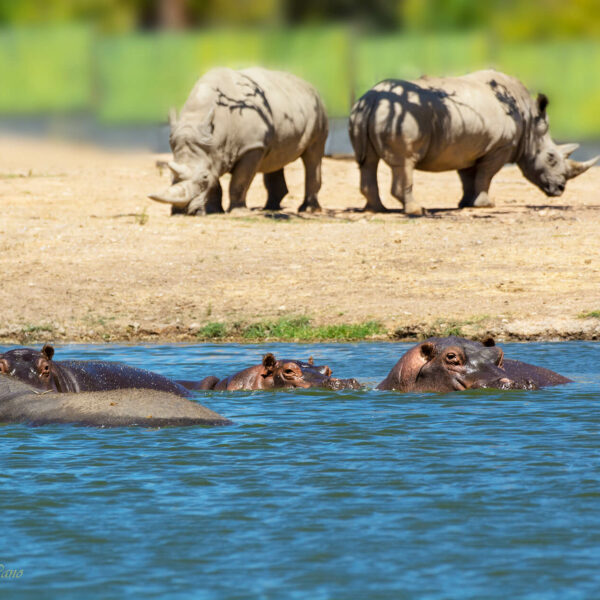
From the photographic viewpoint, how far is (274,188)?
59.3 feet

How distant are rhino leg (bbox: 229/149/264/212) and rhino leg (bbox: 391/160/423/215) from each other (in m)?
1.88

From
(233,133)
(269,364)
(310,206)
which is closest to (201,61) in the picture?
(233,133)

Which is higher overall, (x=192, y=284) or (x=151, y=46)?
(x=151, y=46)

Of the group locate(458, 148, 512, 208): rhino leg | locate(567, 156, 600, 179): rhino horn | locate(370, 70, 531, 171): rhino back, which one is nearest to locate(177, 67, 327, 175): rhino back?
locate(370, 70, 531, 171): rhino back

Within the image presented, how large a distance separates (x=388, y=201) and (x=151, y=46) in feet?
14.7

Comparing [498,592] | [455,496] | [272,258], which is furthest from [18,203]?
[498,592]

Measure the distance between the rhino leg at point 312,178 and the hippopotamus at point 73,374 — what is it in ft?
33.0

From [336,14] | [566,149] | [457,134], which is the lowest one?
[566,149]

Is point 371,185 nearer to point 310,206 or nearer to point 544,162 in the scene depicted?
point 310,206

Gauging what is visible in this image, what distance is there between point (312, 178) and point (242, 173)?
1822mm

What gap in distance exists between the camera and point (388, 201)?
19.3 meters

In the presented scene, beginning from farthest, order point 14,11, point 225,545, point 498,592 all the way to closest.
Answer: point 14,11 → point 225,545 → point 498,592

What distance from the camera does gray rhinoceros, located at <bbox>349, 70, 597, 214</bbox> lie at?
1695 centimetres

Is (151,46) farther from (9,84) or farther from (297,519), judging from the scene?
(297,519)
